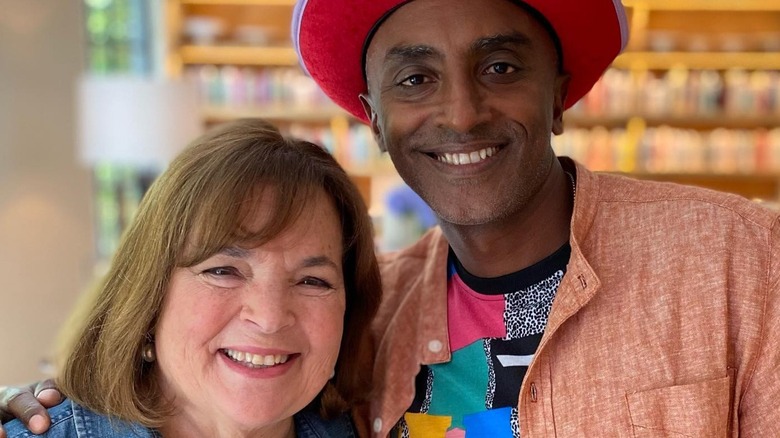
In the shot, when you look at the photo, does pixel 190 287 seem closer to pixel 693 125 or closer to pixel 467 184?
pixel 467 184

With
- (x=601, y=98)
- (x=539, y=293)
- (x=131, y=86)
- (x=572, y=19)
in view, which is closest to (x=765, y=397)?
(x=539, y=293)

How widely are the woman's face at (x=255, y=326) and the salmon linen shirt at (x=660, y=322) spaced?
39 cm

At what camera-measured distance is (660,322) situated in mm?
1370

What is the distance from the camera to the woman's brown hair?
4.50ft

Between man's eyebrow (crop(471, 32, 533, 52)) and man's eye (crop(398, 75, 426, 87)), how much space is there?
0.12 m

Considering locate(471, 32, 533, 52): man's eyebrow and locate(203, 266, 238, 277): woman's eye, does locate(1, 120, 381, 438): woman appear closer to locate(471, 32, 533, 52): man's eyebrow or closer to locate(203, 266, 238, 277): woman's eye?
locate(203, 266, 238, 277): woman's eye

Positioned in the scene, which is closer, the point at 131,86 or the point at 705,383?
the point at 705,383

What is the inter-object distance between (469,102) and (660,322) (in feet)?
1.68

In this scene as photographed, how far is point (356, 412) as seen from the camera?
1739 millimetres

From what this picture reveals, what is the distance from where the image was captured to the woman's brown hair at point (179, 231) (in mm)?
1371

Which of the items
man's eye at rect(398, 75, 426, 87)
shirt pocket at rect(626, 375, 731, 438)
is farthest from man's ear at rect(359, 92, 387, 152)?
shirt pocket at rect(626, 375, 731, 438)

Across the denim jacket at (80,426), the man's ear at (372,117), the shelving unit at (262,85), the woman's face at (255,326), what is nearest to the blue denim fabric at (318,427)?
the woman's face at (255,326)

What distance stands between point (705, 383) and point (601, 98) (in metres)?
4.90

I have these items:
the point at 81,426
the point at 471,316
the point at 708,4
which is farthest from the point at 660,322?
the point at 708,4
